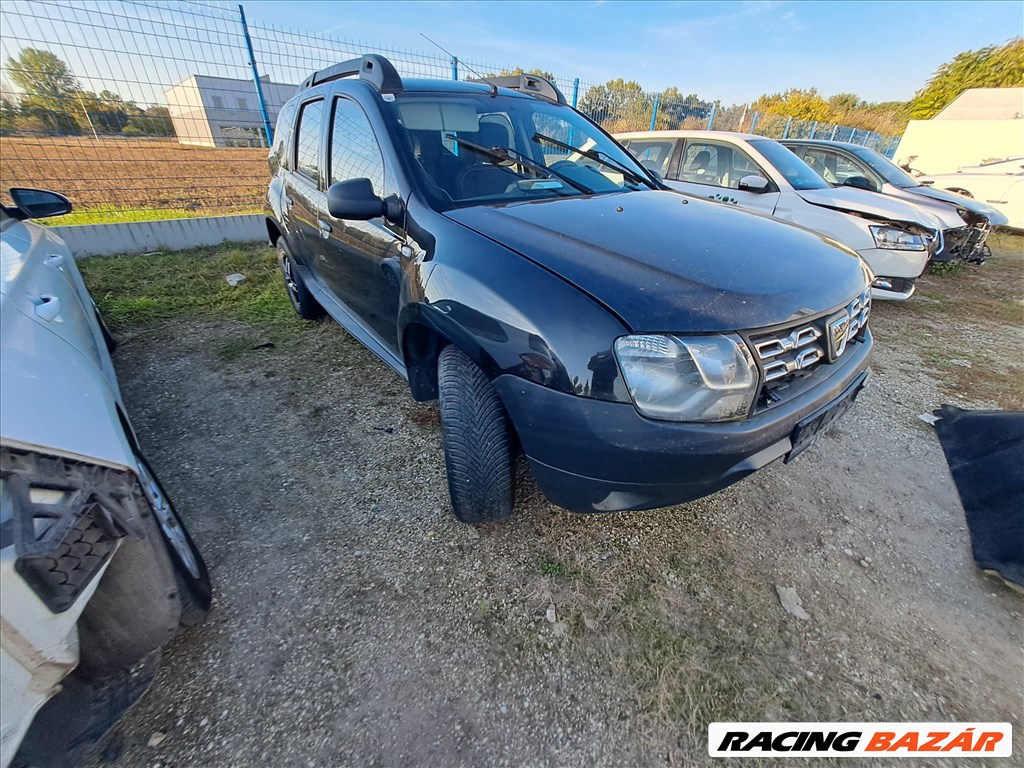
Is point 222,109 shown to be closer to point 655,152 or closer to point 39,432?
point 655,152

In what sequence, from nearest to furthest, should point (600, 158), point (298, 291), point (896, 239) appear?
point (600, 158), point (298, 291), point (896, 239)

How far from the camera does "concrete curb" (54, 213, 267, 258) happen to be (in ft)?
17.6

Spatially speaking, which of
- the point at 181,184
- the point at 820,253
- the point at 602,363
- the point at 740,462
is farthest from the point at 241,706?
the point at 181,184

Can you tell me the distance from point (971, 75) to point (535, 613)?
3388 cm

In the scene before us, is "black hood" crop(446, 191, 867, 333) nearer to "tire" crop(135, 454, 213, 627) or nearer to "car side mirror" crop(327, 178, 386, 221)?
"car side mirror" crop(327, 178, 386, 221)

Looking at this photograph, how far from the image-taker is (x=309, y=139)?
2.88 metres

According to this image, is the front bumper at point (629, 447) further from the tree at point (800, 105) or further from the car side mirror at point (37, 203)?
the tree at point (800, 105)

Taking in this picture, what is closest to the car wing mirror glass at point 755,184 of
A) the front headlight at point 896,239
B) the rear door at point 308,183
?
the front headlight at point 896,239

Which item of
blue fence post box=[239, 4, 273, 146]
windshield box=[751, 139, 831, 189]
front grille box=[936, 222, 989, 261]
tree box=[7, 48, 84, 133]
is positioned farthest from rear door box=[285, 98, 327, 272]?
front grille box=[936, 222, 989, 261]

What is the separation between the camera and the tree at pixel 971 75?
67.6 feet

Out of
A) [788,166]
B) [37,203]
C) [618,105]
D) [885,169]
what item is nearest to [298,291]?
[37,203]

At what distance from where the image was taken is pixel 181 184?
6309 mm

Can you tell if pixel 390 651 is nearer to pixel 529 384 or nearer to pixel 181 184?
pixel 529 384

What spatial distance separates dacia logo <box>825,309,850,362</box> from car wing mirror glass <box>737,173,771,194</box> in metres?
3.13
